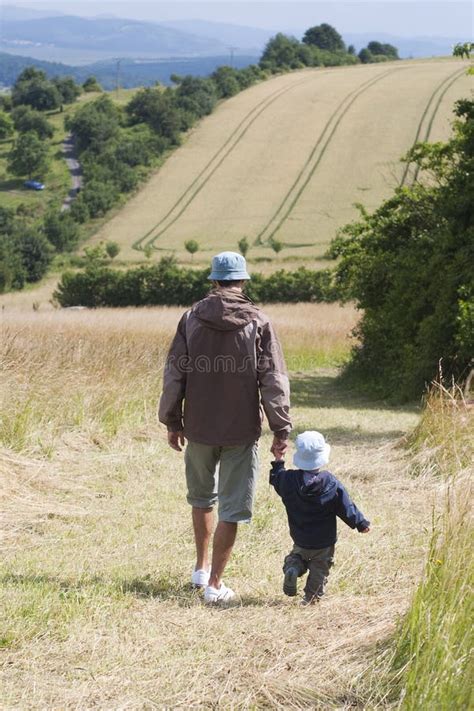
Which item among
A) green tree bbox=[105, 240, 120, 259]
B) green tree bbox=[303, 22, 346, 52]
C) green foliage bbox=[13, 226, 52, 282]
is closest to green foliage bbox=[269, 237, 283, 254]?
green tree bbox=[105, 240, 120, 259]

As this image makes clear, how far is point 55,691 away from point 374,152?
7757cm

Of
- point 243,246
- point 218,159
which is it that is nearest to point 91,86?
point 218,159

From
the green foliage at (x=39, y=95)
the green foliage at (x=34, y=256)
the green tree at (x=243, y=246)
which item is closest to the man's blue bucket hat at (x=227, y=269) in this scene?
the green tree at (x=243, y=246)

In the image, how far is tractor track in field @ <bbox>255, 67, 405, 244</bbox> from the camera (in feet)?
228

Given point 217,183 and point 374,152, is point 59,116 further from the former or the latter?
point 374,152

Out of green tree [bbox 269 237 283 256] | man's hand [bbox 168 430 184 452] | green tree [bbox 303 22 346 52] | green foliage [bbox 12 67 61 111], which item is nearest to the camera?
man's hand [bbox 168 430 184 452]

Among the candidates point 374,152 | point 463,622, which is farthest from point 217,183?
point 463,622

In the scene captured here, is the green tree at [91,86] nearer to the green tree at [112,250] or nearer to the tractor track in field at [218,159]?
the tractor track in field at [218,159]

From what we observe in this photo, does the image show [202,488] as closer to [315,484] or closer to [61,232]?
[315,484]

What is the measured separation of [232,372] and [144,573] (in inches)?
61.2

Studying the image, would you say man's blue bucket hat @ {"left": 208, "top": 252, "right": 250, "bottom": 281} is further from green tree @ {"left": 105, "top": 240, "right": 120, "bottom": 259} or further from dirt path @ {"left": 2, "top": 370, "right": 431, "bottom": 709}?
green tree @ {"left": 105, "top": 240, "right": 120, "bottom": 259}

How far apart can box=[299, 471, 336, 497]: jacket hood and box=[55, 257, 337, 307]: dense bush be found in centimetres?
3793

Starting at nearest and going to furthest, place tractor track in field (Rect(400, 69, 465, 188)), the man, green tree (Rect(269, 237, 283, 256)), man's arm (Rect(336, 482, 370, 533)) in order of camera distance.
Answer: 1. man's arm (Rect(336, 482, 370, 533))
2. the man
3. green tree (Rect(269, 237, 283, 256))
4. tractor track in field (Rect(400, 69, 465, 188))

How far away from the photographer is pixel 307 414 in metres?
16.2
